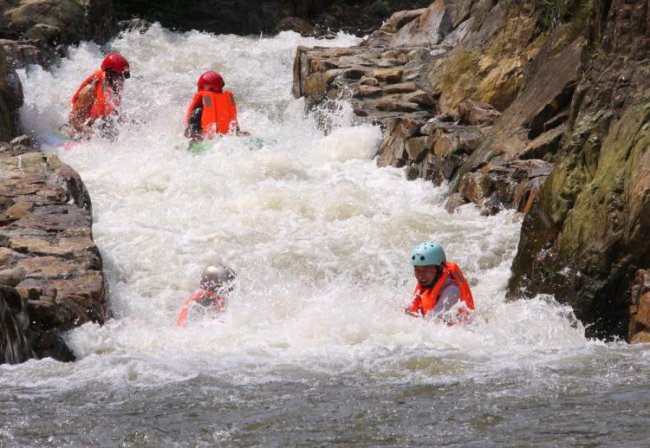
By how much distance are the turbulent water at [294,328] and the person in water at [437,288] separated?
0.72 ft

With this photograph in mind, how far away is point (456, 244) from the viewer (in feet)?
34.6

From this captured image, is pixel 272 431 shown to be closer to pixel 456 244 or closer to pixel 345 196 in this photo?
pixel 456 244

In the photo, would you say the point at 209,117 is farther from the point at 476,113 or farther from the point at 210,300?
the point at 210,300

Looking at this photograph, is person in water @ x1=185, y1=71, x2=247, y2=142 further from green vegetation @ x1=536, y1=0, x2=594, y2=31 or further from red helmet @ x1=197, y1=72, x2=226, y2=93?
green vegetation @ x1=536, y1=0, x2=594, y2=31

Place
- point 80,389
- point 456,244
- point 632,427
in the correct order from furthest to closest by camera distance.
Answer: point 456,244, point 80,389, point 632,427

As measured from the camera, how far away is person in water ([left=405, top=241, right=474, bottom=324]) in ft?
27.5

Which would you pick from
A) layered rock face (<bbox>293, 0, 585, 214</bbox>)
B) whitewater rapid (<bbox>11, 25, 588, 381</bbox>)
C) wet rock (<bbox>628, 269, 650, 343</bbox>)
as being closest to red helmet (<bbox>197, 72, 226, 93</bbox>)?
whitewater rapid (<bbox>11, 25, 588, 381</bbox>)

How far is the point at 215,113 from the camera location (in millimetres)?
14453

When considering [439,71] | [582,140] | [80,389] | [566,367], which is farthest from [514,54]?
[80,389]

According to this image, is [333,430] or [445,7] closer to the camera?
[333,430]

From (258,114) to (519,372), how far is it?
35.3 feet

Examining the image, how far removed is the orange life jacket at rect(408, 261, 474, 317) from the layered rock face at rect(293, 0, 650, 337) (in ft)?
1.91

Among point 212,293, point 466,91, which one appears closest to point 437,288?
point 212,293

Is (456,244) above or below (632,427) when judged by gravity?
below
